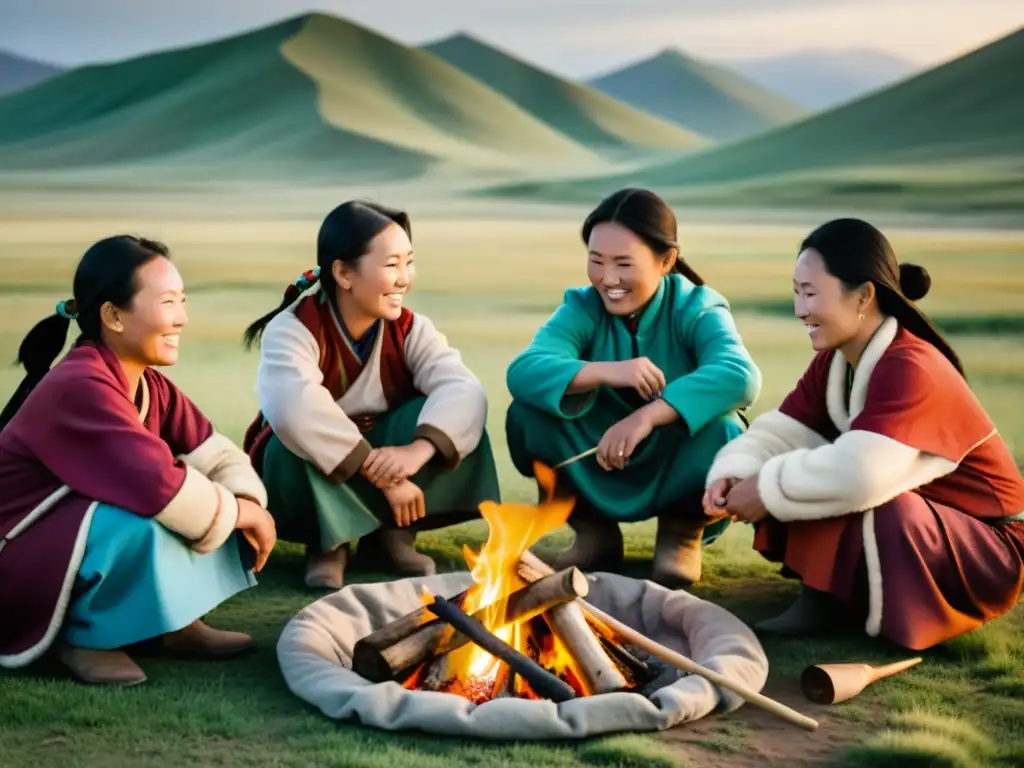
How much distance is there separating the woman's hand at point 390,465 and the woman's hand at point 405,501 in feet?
0.07

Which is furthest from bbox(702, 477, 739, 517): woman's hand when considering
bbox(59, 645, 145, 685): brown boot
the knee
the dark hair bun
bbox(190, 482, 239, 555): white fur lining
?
bbox(59, 645, 145, 685): brown boot

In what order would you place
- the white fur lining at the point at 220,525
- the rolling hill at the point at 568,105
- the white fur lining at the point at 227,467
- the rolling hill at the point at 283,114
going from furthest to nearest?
the rolling hill at the point at 568,105 < the rolling hill at the point at 283,114 < the white fur lining at the point at 227,467 < the white fur lining at the point at 220,525

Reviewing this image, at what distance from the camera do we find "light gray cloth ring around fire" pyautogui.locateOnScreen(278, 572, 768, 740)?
9.22 feet

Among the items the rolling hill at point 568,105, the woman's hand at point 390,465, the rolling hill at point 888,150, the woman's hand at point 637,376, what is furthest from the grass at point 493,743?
the rolling hill at point 568,105

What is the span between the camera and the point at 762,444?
12.3ft

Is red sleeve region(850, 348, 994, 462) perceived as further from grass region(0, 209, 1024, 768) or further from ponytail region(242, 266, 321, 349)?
ponytail region(242, 266, 321, 349)

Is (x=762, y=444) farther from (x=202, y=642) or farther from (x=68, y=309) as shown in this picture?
(x=68, y=309)

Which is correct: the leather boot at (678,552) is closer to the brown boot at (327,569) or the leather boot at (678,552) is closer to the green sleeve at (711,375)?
the green sleeve at (711,375)

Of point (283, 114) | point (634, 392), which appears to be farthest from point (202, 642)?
point (283, 114)

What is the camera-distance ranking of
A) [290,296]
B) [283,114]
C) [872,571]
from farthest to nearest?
[283,114] → [290,296] → [872,571]

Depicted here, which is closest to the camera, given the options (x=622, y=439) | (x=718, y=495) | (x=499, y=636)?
(x=499, y=636)

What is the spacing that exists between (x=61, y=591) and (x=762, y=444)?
6.14 ft

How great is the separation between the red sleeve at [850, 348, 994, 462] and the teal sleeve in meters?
0.54

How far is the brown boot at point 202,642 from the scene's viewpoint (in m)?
3.40
